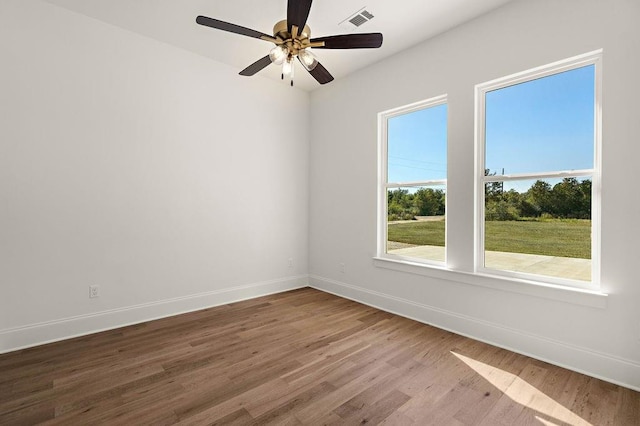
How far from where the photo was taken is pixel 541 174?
8.60 feet

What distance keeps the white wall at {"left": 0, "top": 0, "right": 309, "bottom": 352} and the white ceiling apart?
0.73ft

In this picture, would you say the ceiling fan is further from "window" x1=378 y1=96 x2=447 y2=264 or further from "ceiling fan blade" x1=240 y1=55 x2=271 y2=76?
"window" x1=378 y1=96 x2=447 y2=264

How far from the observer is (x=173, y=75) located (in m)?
3.50

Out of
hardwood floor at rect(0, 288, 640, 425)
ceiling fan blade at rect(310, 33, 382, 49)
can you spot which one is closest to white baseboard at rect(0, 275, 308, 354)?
hardwood floor at rect(0, 288, 640, 425)

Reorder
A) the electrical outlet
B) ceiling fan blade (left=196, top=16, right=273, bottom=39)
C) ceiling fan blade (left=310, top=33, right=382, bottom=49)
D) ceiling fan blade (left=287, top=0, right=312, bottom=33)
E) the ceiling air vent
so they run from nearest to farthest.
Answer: ceiling fan blade (left=287, top=0, right=312, bottom=33) < ceiling fan blade (left=196, top=16, right=273, bottom=39) < ceiling fan blade (left=310, top=33, right=382, bottom=49) < the ceiling air vent < the electrical outlet

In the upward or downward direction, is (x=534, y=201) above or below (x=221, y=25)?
below

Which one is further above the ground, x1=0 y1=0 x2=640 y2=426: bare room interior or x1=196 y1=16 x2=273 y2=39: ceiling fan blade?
x1=196 y1=16 x2=273 y2=39: ceiling fan blade

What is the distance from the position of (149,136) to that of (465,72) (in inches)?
133

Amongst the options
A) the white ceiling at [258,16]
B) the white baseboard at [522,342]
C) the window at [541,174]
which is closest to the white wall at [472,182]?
the white baseboard at [522,342]

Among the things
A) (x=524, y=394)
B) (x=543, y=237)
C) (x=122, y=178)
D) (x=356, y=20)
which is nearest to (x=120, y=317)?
(x=122, y=178)

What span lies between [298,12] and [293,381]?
8.36 feet

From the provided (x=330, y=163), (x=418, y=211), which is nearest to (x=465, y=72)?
(x=418, y=211)

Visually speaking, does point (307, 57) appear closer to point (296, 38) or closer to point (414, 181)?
point (296, 38)

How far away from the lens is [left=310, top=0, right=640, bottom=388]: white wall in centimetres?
216
